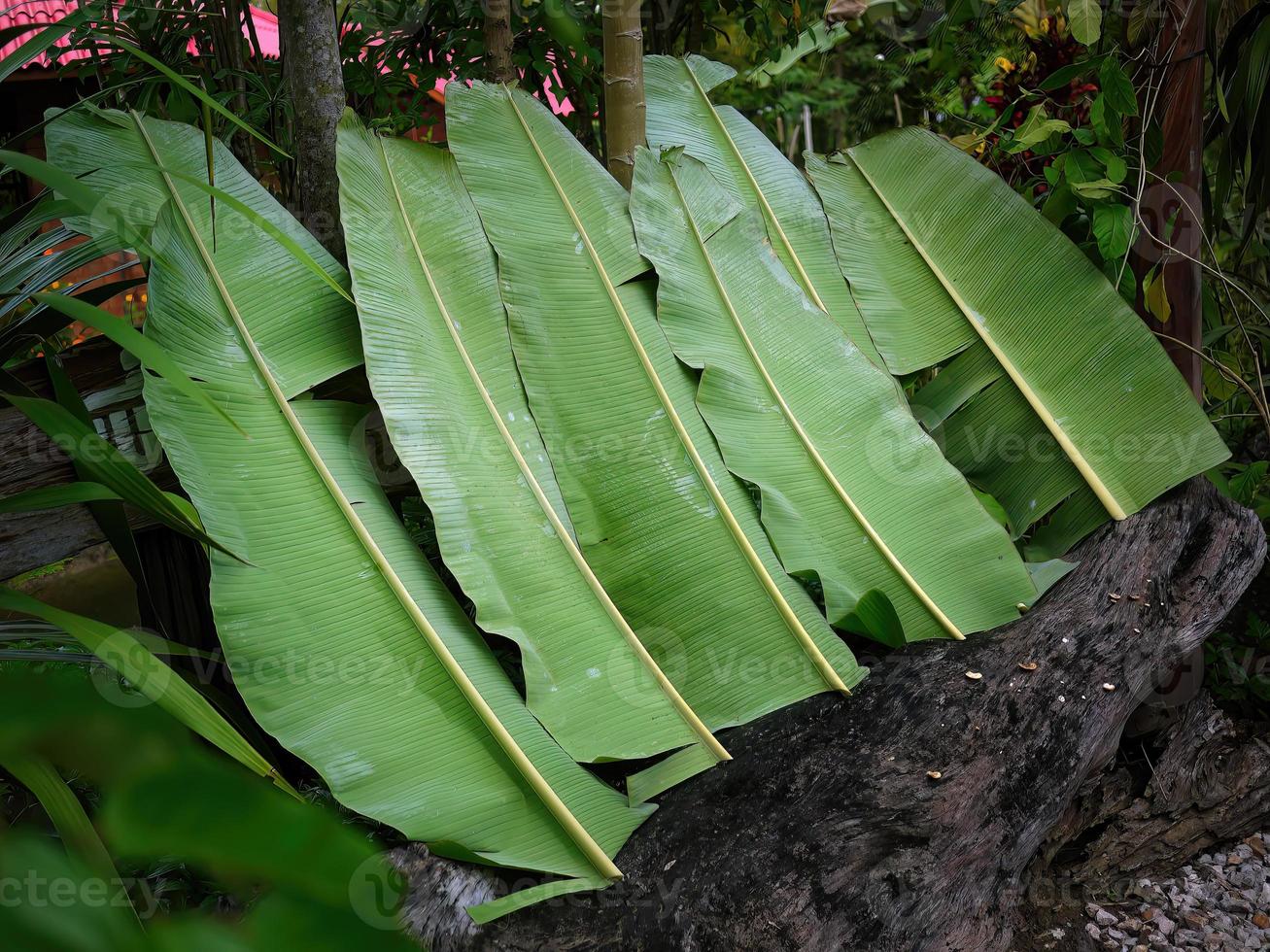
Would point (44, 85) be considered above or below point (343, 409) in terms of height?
above

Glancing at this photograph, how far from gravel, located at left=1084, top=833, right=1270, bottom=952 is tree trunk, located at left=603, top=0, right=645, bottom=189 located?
6.64 feet

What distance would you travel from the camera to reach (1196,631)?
6.71 feet

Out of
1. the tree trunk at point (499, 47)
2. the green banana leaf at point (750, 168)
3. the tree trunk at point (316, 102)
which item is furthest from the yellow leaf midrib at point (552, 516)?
the green banana leaf at point (750, 168)

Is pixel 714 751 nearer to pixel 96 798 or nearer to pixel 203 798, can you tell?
pixel 96 798

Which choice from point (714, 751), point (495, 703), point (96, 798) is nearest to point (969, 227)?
point (714, 751)

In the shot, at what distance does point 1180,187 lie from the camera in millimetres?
2348

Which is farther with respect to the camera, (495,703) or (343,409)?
(343,409)

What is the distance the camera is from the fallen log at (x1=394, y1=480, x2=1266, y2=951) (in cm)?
150

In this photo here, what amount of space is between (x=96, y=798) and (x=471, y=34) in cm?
233

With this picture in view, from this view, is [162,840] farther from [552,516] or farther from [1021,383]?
[1021,383]

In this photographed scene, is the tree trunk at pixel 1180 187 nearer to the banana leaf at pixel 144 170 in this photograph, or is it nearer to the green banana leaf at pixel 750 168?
the green banana leaf at pixel 750 168

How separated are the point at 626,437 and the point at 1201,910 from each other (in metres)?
1.57

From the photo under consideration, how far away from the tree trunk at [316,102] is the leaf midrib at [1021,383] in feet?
4.72

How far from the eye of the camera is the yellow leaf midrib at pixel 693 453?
1919mm
